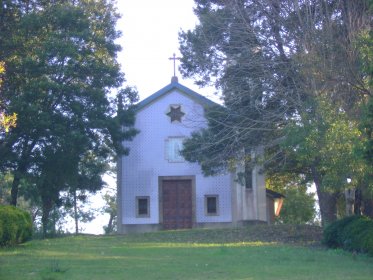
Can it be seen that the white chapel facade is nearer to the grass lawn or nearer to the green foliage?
the grass lawn

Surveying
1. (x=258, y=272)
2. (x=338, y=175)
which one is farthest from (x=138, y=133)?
(x=258, y=272)

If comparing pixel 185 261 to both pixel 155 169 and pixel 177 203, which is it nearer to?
pixel 177 203

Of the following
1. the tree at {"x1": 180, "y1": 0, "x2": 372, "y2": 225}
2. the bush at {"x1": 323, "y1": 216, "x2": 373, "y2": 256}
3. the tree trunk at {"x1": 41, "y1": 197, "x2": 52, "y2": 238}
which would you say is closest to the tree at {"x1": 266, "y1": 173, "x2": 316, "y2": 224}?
the tree trunk at {"x1": 41, "y1": 197, "x2": 52, "y2": 238}

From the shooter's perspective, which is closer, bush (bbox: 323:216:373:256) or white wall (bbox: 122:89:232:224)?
bush (bbox: 323:216:373:256)

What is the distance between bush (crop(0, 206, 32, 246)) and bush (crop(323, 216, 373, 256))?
31.4 ft

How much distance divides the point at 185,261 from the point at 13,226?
6.58 metres

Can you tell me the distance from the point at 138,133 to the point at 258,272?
2063cm

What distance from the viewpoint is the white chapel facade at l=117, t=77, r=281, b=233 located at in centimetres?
3462

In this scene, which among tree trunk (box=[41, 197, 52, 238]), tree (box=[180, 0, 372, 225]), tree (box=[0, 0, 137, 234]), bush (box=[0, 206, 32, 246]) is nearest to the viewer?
bush (box=[0, 206, 32, 246])

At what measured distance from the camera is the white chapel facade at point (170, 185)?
34625 millimetres

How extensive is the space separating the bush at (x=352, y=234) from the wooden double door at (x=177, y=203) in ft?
42.2

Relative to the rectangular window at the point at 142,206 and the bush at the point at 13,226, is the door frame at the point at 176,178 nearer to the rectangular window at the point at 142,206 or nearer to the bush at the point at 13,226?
the rectangular window at the point at 142,206

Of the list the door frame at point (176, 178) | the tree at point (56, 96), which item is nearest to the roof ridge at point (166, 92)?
the tree at point (56, 96)

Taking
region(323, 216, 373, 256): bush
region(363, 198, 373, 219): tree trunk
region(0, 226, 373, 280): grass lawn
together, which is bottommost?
region(0, 226, 373, 280): grass lawn
